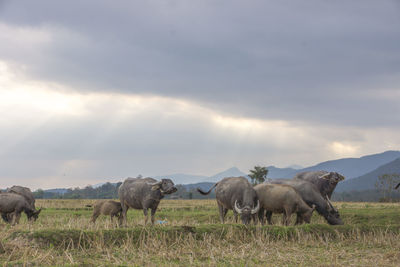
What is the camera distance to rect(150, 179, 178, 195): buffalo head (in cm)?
1374

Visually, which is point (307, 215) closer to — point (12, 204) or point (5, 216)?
point (12, 204)

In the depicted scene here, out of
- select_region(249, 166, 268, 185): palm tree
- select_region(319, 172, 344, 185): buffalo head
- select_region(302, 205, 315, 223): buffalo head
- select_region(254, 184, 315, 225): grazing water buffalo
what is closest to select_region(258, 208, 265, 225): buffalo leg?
select_region(254, 184, 315, 225): grazing water buffalo

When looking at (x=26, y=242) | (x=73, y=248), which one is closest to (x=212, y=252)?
(x=73, y=248)

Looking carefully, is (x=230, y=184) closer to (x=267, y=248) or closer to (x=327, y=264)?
(x=267, y=248)

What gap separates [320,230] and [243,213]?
7.73ft

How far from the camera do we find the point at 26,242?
816 centimetres

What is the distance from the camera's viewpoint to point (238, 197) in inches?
510

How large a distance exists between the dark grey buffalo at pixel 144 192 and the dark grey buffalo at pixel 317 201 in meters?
4.04

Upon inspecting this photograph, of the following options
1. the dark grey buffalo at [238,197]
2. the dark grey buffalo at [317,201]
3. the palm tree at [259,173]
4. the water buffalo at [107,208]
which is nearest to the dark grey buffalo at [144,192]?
the water buffalo at [107,208]

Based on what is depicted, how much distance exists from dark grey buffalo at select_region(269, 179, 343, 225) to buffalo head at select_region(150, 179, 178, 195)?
12.9ft

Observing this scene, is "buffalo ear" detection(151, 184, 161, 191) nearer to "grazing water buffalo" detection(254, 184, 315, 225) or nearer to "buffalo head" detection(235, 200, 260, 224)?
"buffalo head" detection(235, 200, 260, 224)

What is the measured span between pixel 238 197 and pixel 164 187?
8.23ft

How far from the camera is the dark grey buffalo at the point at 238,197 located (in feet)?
40.2

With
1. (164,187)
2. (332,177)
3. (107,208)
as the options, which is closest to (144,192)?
(164,187)
